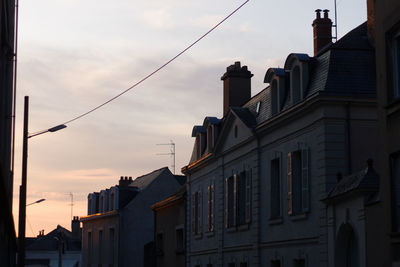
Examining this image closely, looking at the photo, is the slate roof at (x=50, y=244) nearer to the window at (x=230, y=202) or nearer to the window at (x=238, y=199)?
the window at (x=230, y=202)

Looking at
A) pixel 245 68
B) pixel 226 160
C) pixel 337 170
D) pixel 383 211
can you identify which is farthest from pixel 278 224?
pixel 245 68

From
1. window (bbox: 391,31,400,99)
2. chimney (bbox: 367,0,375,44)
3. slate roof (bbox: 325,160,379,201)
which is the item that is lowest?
slate roof (bbox: 325,160,379,201)

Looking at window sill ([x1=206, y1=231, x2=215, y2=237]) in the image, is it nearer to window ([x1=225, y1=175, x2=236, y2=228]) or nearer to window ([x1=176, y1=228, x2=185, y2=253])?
window ([x1=225, y1=175, x2=236, y2=228])

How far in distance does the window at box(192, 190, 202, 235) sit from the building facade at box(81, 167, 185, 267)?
1364 cm

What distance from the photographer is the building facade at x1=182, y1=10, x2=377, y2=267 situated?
65.9 feet

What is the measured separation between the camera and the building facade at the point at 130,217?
47500 millimetres

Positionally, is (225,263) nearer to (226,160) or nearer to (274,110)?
(226,160)

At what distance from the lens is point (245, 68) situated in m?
32.6

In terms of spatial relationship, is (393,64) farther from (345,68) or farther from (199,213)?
(199,213)

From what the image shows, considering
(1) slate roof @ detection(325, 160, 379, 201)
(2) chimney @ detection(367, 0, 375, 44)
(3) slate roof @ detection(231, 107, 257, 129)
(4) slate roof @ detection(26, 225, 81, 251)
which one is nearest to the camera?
(1) slate roof @ detection(325, 160, 379, 201)

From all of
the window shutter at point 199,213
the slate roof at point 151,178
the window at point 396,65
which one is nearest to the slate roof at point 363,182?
the window at point 396,65

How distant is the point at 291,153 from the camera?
2242cm

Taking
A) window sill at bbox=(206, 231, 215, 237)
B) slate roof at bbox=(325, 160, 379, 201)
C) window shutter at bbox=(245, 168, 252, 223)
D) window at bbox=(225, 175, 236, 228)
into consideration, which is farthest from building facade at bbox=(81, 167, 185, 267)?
slate roof at bbox=(325, 160, 379, 201)

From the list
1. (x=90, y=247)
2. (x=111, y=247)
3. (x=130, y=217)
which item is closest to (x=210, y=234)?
(x=130, y=217)
